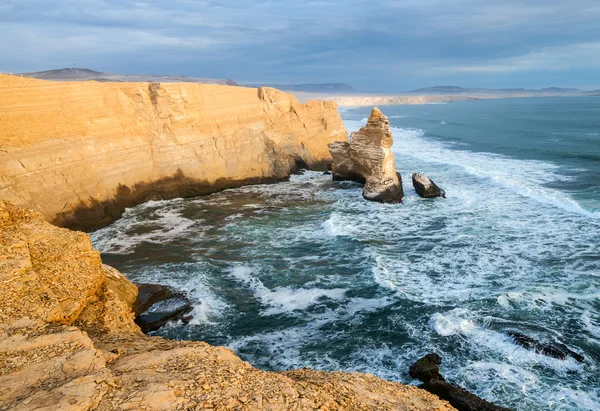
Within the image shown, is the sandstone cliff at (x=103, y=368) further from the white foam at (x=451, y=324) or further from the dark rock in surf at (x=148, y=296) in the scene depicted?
the white foam at (x=451, y=324)

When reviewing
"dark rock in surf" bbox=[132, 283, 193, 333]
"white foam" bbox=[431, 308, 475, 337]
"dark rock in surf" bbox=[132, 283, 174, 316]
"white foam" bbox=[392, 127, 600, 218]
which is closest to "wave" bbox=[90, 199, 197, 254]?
"dark rock in surf" bbox=[132, 283, 174, 316]

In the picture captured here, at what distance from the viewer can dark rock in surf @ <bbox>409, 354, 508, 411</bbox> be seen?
8.62 metres

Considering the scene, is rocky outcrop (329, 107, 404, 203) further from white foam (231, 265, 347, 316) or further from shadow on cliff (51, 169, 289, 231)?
white foam (231, 265, 347, 316)

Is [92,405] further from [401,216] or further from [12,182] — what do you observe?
[401,216]

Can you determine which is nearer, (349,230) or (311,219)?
(349,230)

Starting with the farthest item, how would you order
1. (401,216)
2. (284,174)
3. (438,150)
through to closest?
(438,150) → (284,174) → (401,216)

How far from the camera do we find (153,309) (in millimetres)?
12977

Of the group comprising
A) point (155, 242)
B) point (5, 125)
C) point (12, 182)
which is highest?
point (5, 125)

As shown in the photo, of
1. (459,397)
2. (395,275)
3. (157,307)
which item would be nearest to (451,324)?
(459,397)

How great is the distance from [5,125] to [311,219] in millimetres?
14769

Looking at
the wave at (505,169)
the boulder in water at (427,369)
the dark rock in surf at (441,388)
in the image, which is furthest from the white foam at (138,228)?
the wave at (505,169)

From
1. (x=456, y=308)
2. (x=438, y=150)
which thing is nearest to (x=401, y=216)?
(x=456, y=308)

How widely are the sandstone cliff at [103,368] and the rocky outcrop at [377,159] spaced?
59.5ft

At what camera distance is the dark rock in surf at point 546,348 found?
411 inches
